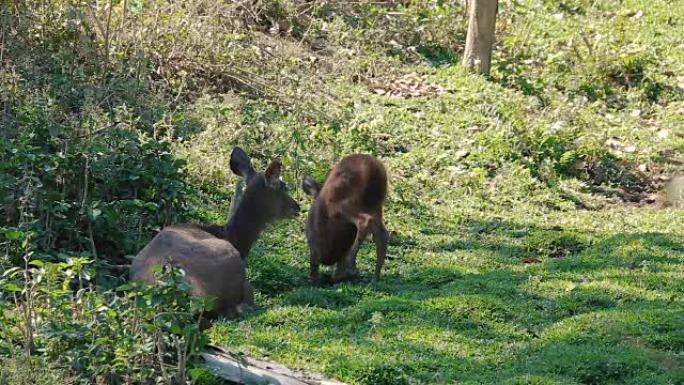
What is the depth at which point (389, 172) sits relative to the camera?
46.9ft

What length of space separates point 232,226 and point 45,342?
3689 millimetres

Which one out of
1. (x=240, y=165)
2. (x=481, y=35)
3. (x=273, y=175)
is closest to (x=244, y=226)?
(x=273, y=175)

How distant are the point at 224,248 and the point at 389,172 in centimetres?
457

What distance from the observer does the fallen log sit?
7703 mm

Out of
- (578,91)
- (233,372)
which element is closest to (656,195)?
(578,91)

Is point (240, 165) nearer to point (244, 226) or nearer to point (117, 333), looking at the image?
point (244, 226)

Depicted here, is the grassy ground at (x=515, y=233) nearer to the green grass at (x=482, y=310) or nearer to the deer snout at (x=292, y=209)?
the green grass at (x=482, y=310)

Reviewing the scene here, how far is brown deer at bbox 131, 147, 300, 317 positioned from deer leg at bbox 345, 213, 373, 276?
71cm

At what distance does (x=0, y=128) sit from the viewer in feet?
39.0

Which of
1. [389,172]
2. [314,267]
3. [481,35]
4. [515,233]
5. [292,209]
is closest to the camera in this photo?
[314,267]

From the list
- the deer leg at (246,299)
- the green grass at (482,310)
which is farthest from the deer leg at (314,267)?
the deer leg at (246,299)

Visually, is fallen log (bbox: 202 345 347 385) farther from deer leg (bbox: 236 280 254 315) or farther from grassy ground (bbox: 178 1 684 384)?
deer leg (bbox: 236 280 254 315)

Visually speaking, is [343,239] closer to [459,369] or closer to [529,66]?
[459,369]

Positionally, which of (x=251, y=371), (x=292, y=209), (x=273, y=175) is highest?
(x=273, y=175)
